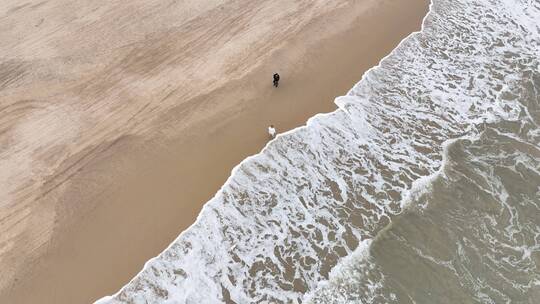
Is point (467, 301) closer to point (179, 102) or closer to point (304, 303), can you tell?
point (304, 303)

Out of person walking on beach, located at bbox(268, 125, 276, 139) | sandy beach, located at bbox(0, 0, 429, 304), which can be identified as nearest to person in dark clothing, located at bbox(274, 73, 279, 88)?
sandy beach, located at bbox(0, 0, 429, 304)

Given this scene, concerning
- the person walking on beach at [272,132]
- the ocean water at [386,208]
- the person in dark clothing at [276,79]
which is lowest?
the ocean water at [386,208]

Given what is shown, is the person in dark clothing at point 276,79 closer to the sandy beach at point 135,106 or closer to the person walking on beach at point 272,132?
the sandy beach at point 135,106

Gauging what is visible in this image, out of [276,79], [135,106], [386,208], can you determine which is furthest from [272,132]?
[135,106]

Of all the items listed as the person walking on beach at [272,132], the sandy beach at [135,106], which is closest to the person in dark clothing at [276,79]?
the sandy beach at [135,106]

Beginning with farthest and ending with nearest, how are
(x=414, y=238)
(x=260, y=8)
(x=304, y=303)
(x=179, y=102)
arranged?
(x=260, y=8) → (x=179, y=102) → (x=414, y=238) → (x=304, y=303)

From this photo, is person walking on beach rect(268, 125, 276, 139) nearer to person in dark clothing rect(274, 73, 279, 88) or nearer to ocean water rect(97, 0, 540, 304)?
ocean water rect(97, 0, 540, 304)

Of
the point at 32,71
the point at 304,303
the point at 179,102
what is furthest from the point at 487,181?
the point at 32,71
